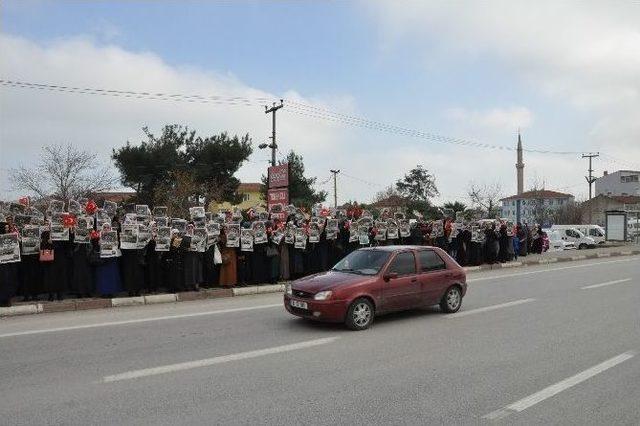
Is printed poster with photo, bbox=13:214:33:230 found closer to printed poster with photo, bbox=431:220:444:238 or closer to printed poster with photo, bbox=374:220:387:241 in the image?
printed poster with photo, bbox=374:220:387:241

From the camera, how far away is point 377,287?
9648mm

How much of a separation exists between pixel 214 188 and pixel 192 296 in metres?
31.4

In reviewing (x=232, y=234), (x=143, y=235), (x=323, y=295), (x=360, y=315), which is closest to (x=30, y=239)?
(x=143, y=235)

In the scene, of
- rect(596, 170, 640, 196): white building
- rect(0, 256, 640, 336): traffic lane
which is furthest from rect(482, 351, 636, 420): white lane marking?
rect(596, 170, 640, 196): white building

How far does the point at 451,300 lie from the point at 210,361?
5667mm

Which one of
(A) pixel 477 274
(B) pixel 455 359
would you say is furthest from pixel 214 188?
(B) pixel 455 359

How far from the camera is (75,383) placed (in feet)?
20.5

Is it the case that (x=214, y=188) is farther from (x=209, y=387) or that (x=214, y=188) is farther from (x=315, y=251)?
(x=209, y=387)

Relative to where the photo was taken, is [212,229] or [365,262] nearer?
[365,262]

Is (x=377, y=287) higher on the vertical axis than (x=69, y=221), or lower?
lower

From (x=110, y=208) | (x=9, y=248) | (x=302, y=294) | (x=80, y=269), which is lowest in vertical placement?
(x=302, y=294)

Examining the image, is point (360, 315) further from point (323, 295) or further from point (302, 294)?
point (302, 294)

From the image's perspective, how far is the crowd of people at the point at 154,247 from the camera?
462 inches

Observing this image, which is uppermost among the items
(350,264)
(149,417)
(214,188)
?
(214,188)
